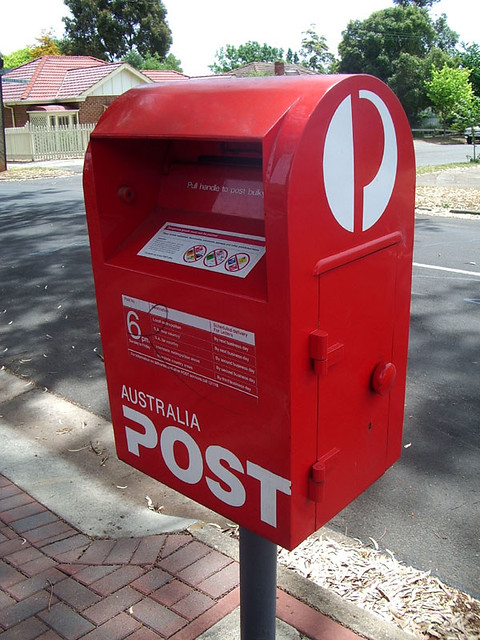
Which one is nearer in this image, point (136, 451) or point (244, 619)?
point (244, 619)

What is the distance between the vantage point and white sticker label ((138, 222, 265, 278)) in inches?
64.0

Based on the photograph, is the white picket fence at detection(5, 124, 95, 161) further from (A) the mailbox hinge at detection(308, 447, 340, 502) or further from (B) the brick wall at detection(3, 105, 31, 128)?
(A) the mailbox hinge at detection(308, 447, 340, 502)

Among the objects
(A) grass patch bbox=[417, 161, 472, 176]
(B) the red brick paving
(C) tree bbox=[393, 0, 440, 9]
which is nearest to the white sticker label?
(B) the red brick paving

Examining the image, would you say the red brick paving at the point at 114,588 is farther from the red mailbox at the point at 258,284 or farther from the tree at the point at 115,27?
the tree at the point at 115,27

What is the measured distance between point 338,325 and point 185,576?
1470mm

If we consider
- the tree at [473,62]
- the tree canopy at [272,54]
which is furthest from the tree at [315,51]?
the tree at [473,62]

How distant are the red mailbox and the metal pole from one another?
0.13 metres

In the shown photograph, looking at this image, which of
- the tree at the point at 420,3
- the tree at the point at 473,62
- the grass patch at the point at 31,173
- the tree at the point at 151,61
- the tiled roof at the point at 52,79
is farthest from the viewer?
the tree at the point at 420,3

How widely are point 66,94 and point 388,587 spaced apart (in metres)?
33.6

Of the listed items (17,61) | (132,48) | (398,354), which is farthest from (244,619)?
(17,61)

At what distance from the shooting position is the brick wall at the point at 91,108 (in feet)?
105

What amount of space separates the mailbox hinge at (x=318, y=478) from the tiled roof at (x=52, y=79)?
32845mm

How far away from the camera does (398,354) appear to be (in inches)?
75.9

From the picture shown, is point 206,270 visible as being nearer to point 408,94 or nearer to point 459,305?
point 459,305
